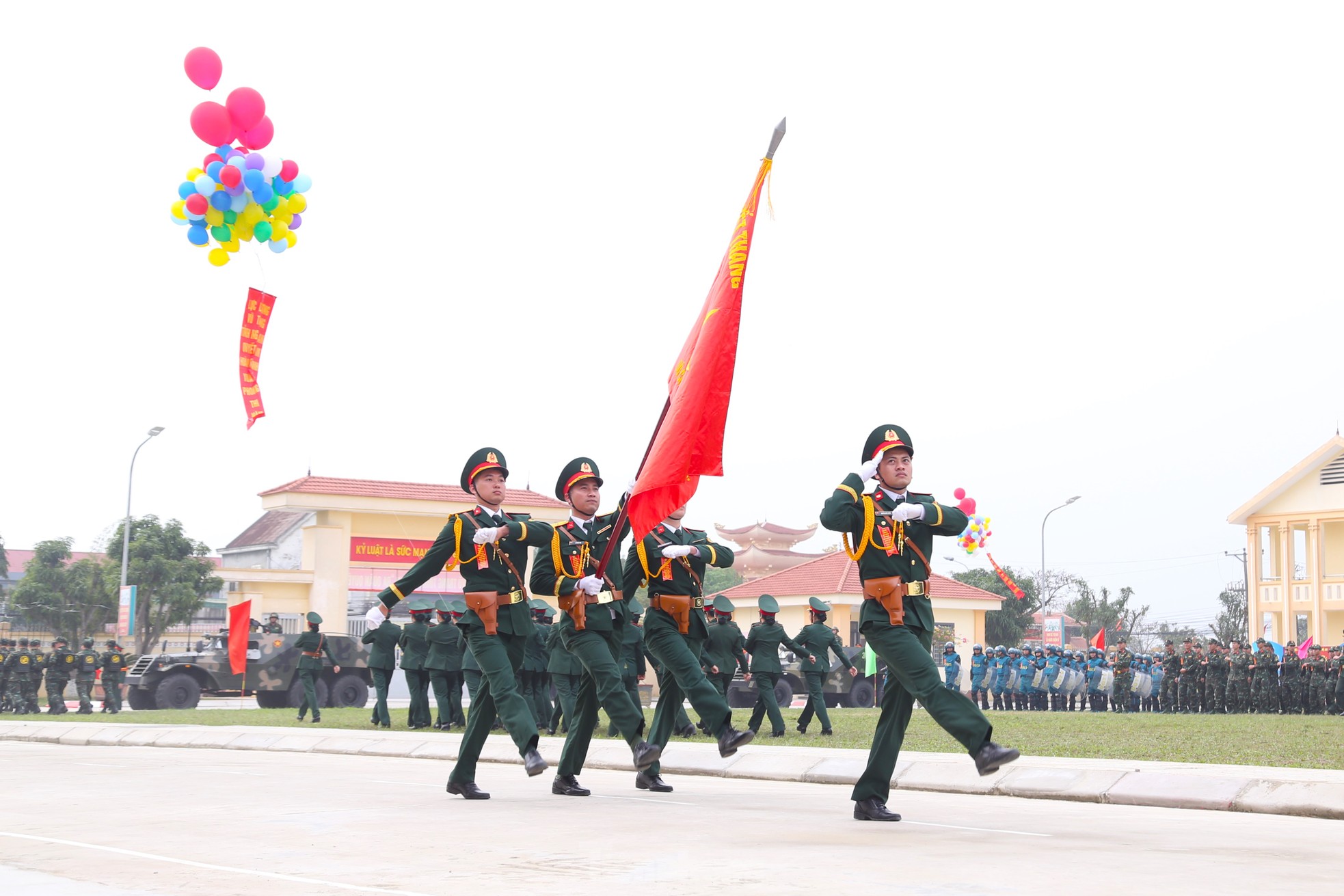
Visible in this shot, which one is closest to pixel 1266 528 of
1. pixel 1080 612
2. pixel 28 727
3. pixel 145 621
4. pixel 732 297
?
pixel 1080 612

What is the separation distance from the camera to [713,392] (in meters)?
8.41

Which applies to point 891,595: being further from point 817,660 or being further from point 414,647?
point 414,647

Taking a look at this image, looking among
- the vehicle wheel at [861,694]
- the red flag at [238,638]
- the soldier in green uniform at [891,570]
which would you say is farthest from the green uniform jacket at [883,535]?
the vehicle wheel at [861,694]

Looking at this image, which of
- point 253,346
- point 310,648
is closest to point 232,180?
point 253,346

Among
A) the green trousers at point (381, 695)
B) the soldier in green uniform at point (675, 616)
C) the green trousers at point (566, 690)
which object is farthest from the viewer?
the green trousers at point (381, 695)

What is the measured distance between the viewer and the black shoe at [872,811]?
24.2ft

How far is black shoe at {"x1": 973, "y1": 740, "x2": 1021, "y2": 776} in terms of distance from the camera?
6.64 m

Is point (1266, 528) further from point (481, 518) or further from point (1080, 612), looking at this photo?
point (481, 518)

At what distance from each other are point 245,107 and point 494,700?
34.7 ft

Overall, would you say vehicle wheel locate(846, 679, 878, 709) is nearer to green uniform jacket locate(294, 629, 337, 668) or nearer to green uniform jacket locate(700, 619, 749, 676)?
green uniform jacket locate(294, 629, 337, 668)

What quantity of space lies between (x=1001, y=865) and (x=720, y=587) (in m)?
83.3

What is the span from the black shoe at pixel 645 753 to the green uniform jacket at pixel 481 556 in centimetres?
99

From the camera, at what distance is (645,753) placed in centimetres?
862

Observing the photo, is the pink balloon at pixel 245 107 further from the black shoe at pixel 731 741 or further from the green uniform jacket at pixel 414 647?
the black shoe at pixel 731 741
